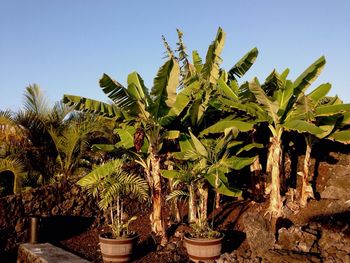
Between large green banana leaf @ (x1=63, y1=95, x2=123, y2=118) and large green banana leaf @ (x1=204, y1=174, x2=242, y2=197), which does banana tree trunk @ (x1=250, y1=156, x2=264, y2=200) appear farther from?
large green banana leaf @ (x1=63, y1=95, x2=123, y2=118)

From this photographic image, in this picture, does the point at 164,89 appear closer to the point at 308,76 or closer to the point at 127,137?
the point at 127,137

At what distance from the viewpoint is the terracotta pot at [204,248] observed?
731 centimetres

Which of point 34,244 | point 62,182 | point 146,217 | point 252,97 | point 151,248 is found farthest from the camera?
point 146,217

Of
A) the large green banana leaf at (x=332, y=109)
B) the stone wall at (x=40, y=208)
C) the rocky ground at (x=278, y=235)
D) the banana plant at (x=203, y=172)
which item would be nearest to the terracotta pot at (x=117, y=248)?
the rocky ground at (x=278, y=235)

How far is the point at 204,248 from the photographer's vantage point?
731 cm

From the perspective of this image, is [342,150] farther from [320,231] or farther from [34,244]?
[34,244]

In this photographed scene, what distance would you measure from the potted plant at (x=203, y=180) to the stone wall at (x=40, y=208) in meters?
3.05

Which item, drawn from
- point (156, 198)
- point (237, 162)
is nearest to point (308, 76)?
point (237, 162)

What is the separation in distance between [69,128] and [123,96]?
Answer: 11.7 ft

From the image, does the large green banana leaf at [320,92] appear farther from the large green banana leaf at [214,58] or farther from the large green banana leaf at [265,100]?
the large green banana leaf at [214,58]

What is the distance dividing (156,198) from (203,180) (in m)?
1.19

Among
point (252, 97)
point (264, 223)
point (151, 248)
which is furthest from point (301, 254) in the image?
point (252, 97)

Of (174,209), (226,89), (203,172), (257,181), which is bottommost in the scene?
(174,209)

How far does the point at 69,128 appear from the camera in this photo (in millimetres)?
11883
